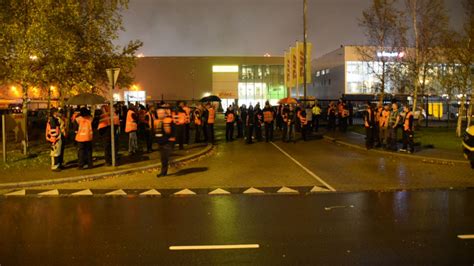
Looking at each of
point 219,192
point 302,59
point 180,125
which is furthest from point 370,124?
point 302,59

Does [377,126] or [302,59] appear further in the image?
[302,59]

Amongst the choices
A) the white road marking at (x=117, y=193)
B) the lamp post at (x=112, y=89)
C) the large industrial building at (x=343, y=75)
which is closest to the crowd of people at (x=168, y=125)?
the lamp post at (x=112, y=89)

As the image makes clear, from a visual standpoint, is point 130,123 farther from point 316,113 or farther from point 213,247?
point 316,113

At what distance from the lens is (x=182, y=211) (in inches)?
348

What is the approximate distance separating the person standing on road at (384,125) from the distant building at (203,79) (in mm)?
53459

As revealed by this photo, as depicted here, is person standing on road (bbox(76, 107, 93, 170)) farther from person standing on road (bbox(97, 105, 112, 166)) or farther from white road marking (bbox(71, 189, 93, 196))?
white road marking (bbox(71, 189, 93, 196))

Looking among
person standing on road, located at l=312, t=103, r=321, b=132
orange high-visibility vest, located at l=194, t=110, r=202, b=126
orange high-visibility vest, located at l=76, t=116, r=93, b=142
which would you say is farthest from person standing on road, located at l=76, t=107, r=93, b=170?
person standing on road, located at l=312, t=103, r=321, b=132

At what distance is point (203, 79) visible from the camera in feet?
240

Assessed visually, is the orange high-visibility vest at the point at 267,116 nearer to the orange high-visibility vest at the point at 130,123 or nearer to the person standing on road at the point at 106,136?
the orange high-visibility vest at the point at 130,123

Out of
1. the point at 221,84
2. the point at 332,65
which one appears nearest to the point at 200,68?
the point at 221,84

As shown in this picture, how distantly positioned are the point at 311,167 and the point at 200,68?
60.2m

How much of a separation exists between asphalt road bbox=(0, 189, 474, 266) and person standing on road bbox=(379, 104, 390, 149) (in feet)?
26.5

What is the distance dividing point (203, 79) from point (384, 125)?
5609 centimetres

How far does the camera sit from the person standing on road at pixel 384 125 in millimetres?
18453
